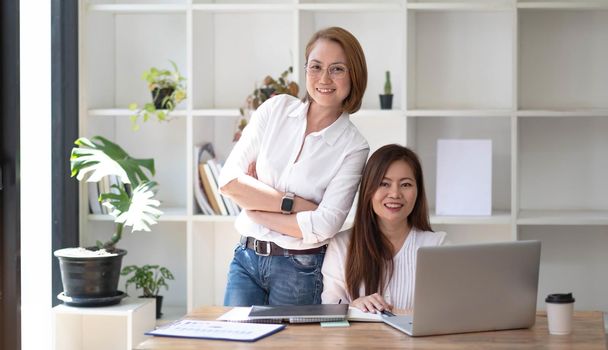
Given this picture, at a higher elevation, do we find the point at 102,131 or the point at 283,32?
the point at 283,32

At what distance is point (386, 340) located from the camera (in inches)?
88.4

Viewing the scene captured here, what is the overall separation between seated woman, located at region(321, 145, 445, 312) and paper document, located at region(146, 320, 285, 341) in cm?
45

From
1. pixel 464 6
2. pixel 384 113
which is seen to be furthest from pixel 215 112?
pixel 464 6

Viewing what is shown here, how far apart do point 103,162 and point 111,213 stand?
23 cm

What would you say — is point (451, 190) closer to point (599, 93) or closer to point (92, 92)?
point (599, 93)

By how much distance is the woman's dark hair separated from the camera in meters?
2.77

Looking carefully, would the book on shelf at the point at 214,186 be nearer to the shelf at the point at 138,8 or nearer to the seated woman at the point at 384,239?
the shelf at the point at 138,8

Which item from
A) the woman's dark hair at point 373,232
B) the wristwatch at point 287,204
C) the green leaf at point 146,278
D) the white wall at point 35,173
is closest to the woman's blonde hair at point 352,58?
the woman's dark hair at point 373,232

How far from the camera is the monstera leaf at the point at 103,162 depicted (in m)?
3.70

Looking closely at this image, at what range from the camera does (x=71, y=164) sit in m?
3.85

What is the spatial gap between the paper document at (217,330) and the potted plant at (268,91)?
5.40 ft

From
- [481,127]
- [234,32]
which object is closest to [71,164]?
[234,32]

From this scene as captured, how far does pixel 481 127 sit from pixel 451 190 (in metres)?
0.42

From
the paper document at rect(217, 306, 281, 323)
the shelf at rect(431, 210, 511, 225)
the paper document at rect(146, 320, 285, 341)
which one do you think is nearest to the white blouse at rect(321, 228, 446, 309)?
the paper document at rect(217, 306, 281, 323)
